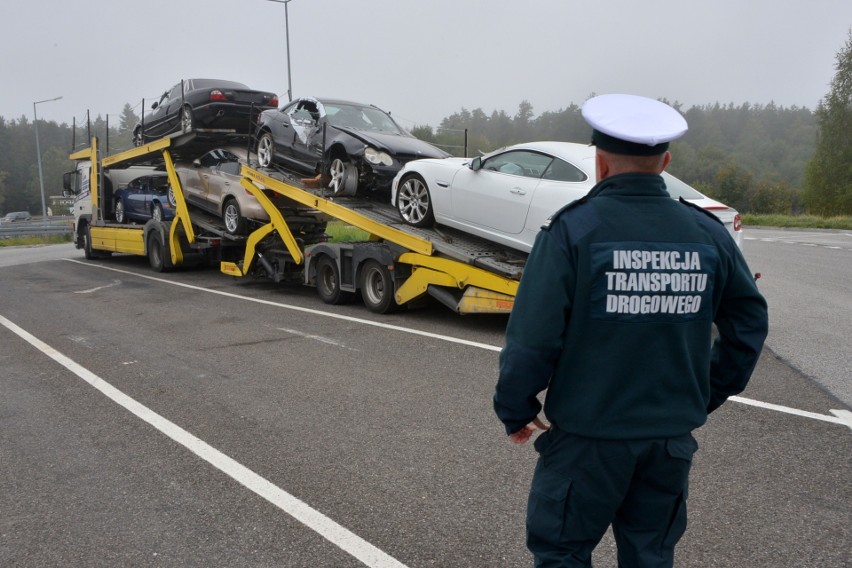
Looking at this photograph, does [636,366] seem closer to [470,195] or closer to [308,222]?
[470,195]

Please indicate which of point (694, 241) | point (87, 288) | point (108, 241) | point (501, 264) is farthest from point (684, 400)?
point (108, 241)

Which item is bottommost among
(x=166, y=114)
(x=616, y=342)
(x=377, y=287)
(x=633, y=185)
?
(x=377, y=287)

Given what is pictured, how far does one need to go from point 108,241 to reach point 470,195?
12.7m

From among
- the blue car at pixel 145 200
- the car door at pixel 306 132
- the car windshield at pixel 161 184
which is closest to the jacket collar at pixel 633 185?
the car door at pixel 306 132

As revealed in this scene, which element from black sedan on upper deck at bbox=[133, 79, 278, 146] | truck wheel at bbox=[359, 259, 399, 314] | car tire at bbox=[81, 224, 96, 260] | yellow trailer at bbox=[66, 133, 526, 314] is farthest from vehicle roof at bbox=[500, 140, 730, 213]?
car tire at bbox=[81, 224, 96, 260]

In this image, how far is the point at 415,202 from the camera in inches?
400

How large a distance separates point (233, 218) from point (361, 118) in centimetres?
379

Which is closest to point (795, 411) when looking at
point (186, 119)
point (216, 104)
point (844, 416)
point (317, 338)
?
point (844, 416)

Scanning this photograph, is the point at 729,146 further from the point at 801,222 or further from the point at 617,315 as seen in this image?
the point at 617,315

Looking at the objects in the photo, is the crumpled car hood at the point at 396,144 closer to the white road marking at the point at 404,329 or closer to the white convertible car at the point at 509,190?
the white convertible car at the point at 509,190

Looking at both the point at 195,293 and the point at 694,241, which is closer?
the point at 694,241

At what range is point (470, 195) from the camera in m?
9.19

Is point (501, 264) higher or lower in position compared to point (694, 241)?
lower

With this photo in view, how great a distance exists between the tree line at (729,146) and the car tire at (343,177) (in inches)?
54.8
